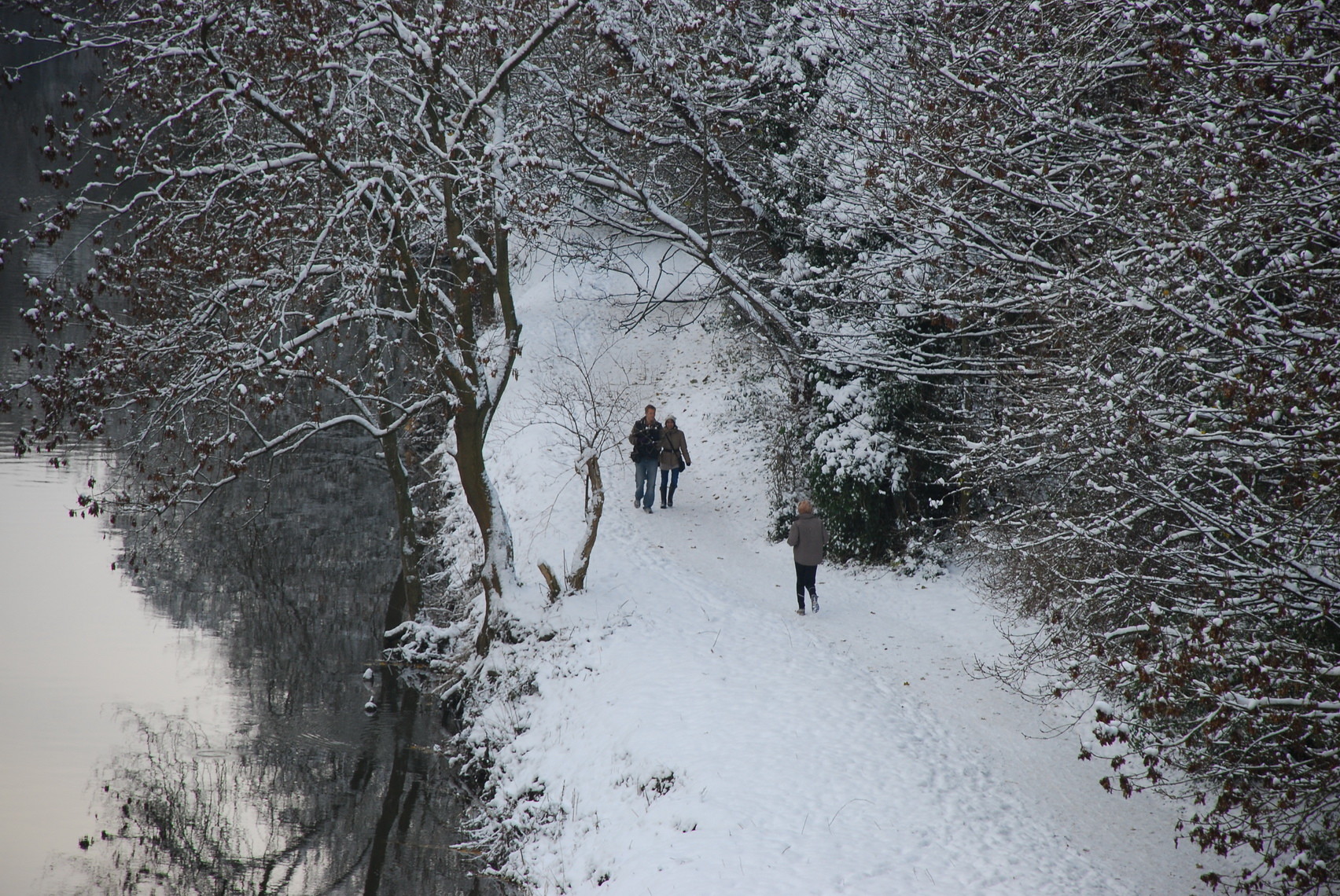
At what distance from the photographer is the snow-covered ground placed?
7.82 metres

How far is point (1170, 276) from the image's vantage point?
6824 mm

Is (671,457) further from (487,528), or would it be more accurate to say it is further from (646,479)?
(487,528)

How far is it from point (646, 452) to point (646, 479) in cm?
58

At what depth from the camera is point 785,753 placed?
9125 mm

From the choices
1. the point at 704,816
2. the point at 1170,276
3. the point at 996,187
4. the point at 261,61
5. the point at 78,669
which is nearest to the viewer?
the point at 1170,276

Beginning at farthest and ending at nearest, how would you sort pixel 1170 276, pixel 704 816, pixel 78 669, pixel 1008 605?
1. pixel 78 669
2. pixel 1008 605
3. pixel 704 816
4. pixel 1170 276

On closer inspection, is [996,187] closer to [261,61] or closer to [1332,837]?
[1332,837]

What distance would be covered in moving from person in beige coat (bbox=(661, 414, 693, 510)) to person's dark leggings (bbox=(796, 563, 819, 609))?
4.76 metres

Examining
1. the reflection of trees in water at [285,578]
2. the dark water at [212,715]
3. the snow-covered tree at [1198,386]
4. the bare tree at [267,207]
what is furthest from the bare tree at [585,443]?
the snow-covered tree at [1198,386]

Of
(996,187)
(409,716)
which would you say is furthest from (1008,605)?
(409,716)

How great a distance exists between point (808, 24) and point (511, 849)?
13479mm

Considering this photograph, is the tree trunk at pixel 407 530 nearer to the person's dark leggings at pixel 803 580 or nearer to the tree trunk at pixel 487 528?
the tree trunk at pixel 487 528

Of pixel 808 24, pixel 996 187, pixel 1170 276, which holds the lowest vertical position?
pixel 1170 276

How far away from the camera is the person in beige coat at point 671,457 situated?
693 inches
